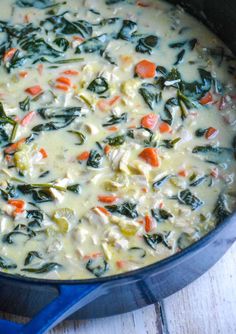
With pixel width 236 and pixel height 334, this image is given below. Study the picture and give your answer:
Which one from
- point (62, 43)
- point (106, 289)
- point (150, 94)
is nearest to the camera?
point (106, 289)

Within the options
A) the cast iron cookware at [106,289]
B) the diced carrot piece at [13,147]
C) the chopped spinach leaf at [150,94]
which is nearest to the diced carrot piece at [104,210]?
the cast iron cookware at [106,289]

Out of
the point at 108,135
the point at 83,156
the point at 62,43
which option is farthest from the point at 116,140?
the point at 62,43

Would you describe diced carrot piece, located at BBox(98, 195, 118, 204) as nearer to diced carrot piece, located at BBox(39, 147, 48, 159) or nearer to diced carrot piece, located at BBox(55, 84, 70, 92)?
diced carrot piece, located at BBox(39, 147, 48, 159)

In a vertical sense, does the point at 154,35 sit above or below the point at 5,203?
above

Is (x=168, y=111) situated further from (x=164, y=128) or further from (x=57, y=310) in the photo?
(x=57, y=310)

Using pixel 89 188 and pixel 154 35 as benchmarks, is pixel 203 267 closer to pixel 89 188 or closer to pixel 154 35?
pixel 89 188

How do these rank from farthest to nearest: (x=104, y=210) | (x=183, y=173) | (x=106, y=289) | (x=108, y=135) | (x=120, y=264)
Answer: (x=108, y=135) → (x=183, y=173) → (x=104, y=210) → (x=120, y=264) → (x=106, y=289)

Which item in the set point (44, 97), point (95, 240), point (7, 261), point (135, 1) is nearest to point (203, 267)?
point (95, 240)
